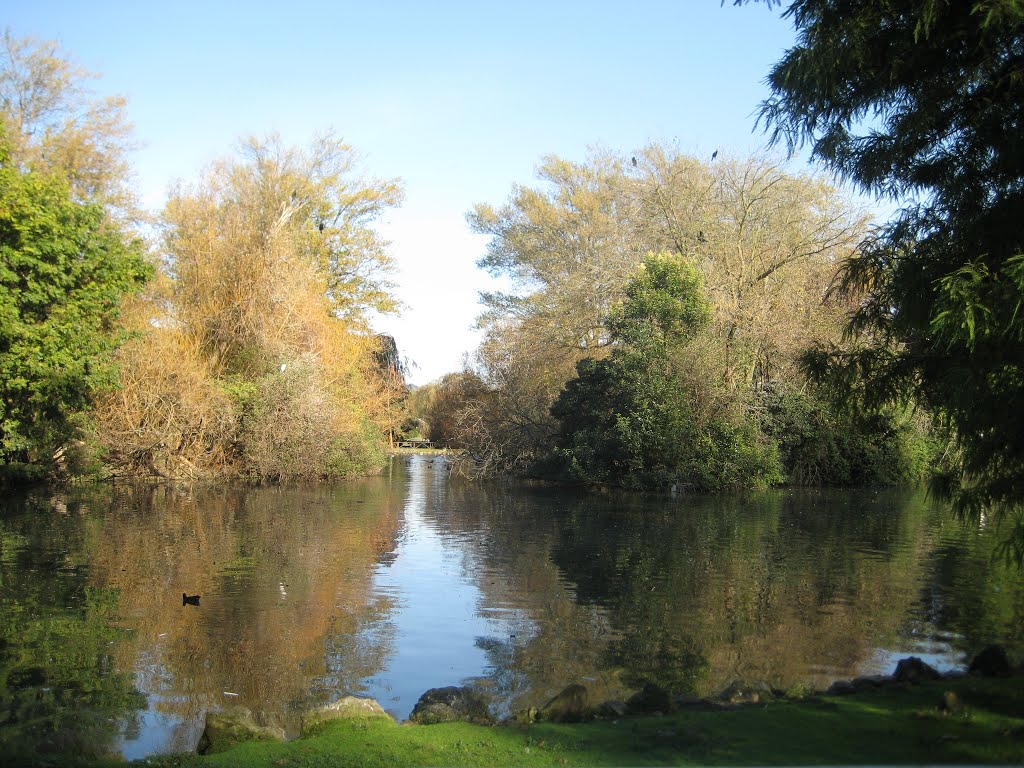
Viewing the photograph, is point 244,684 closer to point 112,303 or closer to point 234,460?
point 112,303

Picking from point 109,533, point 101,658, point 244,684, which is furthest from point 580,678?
point 109,533

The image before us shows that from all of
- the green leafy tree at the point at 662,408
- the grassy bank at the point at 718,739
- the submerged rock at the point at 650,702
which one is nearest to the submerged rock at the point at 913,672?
the grassy bank at the point at 718,739

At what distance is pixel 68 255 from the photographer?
20297 mm

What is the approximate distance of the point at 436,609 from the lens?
11.8 metres

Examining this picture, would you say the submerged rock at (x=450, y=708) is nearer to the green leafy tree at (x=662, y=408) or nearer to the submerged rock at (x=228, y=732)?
the submerged rock at (x=228, y=732)

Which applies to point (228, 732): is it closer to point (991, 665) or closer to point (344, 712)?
point (344, 712)

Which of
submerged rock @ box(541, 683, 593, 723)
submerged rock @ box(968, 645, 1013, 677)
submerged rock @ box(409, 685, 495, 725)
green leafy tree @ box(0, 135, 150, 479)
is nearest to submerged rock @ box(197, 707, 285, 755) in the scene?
submerged rock @ box(409, 685, 495, 725)

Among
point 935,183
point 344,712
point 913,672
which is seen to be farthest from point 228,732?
point 935,183

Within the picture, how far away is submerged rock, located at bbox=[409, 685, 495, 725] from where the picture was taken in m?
6.96

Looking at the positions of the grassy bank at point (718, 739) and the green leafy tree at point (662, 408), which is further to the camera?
the green leafy tree at point (662, 408)

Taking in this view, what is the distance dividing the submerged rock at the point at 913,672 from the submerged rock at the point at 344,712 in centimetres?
441

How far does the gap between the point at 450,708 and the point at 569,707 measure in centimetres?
101

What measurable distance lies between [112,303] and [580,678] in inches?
686

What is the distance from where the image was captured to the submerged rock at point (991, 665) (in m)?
7.26
